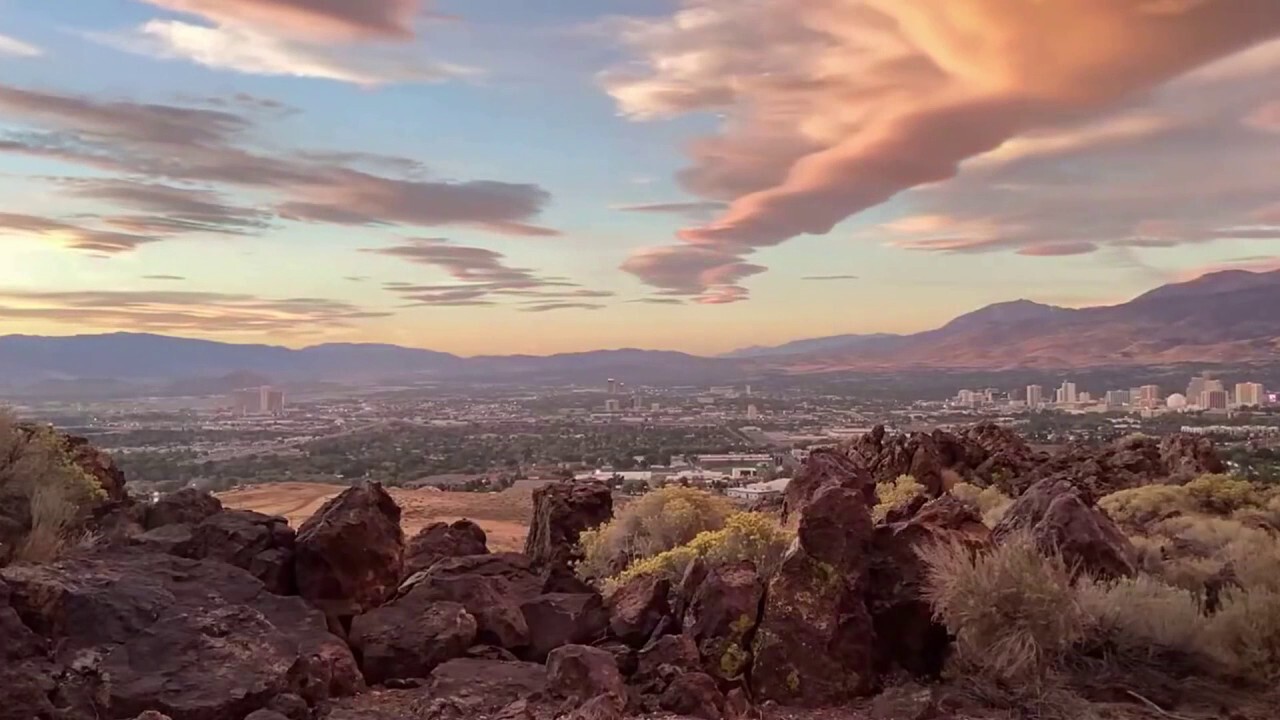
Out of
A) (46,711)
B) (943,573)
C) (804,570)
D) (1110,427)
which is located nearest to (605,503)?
(804,570)

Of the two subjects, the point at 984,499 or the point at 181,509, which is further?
the point at 984,499

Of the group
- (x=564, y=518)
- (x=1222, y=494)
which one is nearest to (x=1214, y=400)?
(x=1222, y=494)

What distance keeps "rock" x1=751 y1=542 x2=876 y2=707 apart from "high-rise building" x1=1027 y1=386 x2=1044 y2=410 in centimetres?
8219

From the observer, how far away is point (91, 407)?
10006 centimetres

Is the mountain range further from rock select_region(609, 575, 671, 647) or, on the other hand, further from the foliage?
rock select_region(609, 575, 671, 647)

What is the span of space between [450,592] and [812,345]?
188413mm

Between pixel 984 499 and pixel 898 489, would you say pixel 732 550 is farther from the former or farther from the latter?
pixel 898 489

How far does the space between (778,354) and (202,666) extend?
178 metres

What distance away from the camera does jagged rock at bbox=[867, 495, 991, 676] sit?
1109cm

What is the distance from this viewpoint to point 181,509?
573 inches

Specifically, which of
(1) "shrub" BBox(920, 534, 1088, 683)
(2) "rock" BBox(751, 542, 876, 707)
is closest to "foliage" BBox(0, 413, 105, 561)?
(2) "rock" BBox(751, 542, 876, 707)

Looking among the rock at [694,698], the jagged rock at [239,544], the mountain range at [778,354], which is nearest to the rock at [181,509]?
the jagged rock at [239,544]

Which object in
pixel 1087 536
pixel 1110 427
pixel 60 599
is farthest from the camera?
pixel 1110 427

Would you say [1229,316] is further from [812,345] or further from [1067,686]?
[1067,686]
